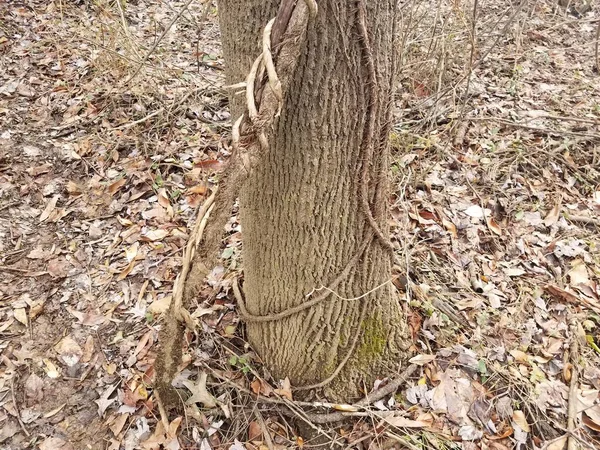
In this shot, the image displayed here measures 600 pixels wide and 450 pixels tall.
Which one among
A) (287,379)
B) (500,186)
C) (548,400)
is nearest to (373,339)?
(287,379)

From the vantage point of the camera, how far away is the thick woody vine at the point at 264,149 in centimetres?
122

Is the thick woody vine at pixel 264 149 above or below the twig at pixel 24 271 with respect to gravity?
above

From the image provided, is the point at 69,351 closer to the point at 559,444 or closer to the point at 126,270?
the point at 126,270

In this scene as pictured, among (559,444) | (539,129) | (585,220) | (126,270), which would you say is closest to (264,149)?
(126,270)

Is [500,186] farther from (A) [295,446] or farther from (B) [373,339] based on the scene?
(A) [295,446]

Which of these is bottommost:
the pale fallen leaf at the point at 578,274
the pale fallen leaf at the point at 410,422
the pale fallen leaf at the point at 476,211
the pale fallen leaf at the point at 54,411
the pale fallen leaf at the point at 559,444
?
the pale fallen leaf at the point at 559,444

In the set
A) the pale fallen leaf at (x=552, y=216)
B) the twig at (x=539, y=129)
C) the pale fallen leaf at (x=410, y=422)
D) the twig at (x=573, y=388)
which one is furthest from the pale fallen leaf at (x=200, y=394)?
the twig at (x=539, y=129)

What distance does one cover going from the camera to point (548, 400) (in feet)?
6.99

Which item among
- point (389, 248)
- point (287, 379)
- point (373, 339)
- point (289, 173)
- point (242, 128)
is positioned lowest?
point (287, 379)

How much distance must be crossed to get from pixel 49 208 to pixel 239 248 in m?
1.36

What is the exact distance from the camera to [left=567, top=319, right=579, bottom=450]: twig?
79.7 inches

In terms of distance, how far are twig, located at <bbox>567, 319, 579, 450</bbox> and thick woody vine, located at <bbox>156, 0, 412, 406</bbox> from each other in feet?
3.97

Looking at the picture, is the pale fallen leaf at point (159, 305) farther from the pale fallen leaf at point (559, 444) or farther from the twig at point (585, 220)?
the twig at point (585, 220)

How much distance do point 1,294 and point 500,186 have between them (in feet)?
10.3
